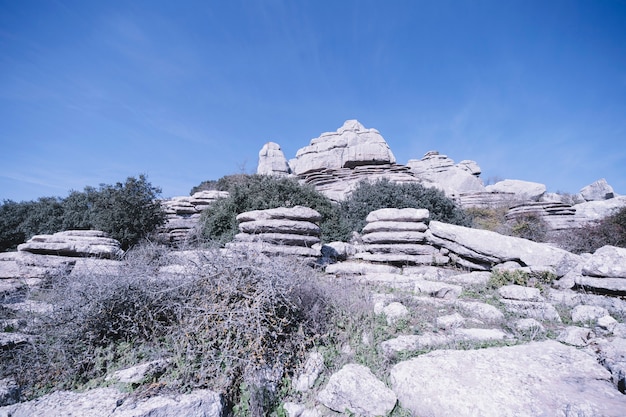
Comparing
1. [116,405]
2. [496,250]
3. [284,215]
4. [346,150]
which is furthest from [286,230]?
[346,150]

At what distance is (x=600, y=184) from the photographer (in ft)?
93.7

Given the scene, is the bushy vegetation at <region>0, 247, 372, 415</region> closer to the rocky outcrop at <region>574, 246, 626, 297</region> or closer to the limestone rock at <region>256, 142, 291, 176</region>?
the rocky outcrop at <region>574, 246, 626, 297</region>

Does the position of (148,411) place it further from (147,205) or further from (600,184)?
(600,184)

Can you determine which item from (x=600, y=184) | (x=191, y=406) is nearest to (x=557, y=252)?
(x=191, y=406)

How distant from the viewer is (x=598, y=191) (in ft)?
93.2

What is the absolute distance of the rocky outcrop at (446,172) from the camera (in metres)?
25.7

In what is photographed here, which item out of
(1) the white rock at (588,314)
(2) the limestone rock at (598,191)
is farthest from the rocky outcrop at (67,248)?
(2) the limestone rock at (598,191)

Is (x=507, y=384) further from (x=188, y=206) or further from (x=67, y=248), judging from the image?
(x=188, y=206)

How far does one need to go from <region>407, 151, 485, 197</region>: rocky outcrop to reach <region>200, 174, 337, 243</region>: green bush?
17435 mm

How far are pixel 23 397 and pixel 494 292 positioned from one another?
20.2ft

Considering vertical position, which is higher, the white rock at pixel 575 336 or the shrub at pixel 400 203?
the shrub at pixel 400 203

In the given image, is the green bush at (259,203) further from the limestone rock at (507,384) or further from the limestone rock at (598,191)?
the limestone rock at (598,191)

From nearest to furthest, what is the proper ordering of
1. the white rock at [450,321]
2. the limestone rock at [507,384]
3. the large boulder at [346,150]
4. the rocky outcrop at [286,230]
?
1. the limestone rock at [507,384]
2. the white rock at [450,321]
3. the rocky outcrop at [286,230]
4. the large boulder at [346,150]

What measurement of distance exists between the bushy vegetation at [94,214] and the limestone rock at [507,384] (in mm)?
9894
